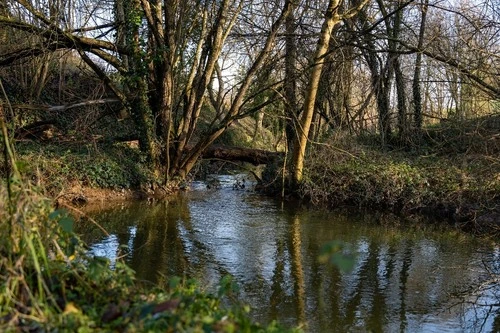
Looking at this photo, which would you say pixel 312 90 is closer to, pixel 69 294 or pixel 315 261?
pixel 315 261

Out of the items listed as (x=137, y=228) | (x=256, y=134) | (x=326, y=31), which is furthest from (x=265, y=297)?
(x=256, y=134)

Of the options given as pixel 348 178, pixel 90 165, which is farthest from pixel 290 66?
pixel 90 165

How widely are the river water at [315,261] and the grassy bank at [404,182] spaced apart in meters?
0.81

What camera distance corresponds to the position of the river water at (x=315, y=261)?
6207 mm

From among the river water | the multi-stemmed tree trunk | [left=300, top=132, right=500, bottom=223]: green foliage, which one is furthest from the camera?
the multi-stemmed tree trunk

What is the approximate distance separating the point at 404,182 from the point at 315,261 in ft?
19.1

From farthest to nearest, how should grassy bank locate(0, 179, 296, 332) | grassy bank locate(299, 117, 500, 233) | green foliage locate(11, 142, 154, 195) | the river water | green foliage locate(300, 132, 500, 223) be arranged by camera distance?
1. green foliage locate(300, 132, 500, 223)
2. grassy bank locate(299, 117, 500, 233)
3. green foliage locate(11, 142, 154, 195)
4. the river water
5. grassy bank locate(0, 179, 296, 332)

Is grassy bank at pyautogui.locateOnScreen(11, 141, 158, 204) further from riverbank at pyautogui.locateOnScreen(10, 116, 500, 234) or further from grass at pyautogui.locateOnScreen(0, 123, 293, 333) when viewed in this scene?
grass at pyautogui.locateOnScreen(0, 123, 293, 333)

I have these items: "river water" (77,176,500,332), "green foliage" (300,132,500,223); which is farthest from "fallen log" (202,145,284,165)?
"river water" (77,176,500,332)

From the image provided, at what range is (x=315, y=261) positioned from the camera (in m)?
8.30

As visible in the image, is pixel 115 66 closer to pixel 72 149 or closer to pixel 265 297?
pixel 72 149

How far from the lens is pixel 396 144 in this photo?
18031 mm

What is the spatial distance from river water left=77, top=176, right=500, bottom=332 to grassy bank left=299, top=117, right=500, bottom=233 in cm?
81

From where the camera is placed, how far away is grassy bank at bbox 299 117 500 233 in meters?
12.1
